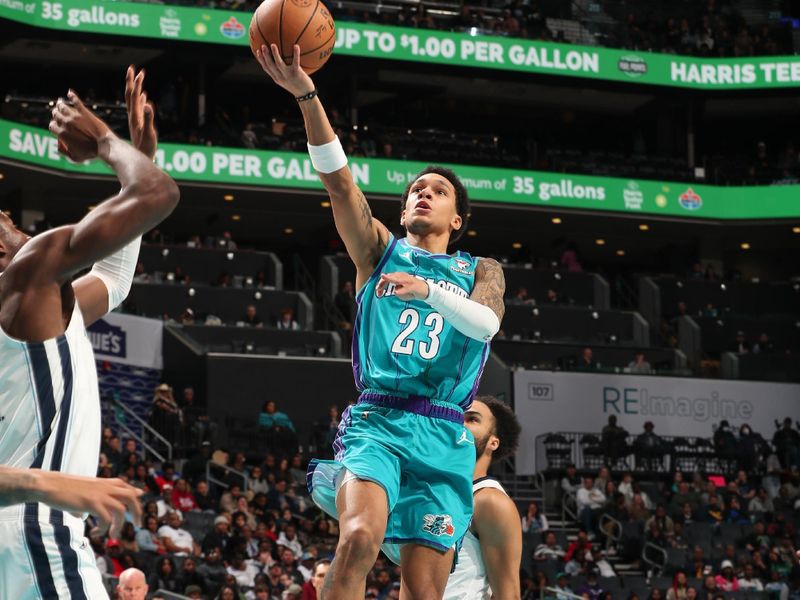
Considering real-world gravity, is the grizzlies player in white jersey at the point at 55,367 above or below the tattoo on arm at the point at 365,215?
below

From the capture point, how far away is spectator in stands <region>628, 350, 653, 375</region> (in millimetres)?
33156

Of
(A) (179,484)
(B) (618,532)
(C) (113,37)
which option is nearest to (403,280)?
(A) (179,484)

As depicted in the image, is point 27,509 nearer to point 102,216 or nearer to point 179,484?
point 102,216

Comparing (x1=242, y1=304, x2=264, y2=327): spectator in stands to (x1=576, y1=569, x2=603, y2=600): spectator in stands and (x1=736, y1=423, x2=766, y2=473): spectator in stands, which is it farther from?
(x1=576, y1=569, x2=603, y2=600): spectator in stands

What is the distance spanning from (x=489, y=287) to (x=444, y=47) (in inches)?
1258

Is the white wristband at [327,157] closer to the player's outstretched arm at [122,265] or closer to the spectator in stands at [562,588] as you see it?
the player's outstretched arm at [122,265]

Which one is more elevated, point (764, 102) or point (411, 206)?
point (764, 102)

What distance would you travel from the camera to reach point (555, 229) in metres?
42.3

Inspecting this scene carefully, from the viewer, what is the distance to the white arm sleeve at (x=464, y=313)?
6.58 metres

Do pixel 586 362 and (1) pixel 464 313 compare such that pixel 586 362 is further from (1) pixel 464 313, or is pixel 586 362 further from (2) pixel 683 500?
(1) pixel 464 313

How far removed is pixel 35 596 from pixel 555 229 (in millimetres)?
38124

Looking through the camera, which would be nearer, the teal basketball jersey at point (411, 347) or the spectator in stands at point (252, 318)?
the teal basketball jersey at point (411, 347)

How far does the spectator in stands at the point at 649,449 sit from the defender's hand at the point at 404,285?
23950 millimetres

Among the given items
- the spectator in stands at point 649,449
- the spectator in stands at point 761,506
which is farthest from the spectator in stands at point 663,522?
the spectator in stands at point 649,449
